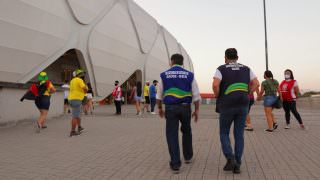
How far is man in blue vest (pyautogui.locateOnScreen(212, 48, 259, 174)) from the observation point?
14.3ft

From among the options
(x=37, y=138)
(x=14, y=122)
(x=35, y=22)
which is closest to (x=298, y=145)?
(x=37, y=138)

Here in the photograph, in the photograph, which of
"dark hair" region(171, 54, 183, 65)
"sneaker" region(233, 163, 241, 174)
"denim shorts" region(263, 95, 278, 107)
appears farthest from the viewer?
"denim shorts" region(263, 95, 278, 107)

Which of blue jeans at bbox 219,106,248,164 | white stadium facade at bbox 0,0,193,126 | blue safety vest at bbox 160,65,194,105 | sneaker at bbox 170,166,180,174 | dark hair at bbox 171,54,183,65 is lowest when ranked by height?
sneaker at bbox 170,166,180,174

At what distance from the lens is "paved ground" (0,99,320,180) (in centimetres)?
425

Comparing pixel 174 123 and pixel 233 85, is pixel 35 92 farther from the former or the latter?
pixel 233 85

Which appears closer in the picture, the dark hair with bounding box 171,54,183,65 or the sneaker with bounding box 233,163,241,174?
the sneaker with bounding box 233,163,241,174

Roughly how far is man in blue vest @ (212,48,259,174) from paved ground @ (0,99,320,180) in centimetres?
30

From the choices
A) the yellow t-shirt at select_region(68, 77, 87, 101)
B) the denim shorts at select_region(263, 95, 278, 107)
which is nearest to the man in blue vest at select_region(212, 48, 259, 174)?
the yellow t-shirt at select_region(68, 77, 87, 101)

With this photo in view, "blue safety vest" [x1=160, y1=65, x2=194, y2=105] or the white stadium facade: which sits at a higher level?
the white stadium facade

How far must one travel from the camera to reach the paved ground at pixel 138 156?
4.25m

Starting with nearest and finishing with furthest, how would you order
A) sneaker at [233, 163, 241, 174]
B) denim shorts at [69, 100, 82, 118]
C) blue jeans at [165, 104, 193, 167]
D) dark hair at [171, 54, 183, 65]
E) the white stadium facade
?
1. sneaker at [233, 163, 241, 174]
2. blue jeans at [165, 104, 193, 167]
3. dark hair at [171, 54, 183, 65]
4. denim shorts at [69, 100, 82, 118]
5. the white stadium facade

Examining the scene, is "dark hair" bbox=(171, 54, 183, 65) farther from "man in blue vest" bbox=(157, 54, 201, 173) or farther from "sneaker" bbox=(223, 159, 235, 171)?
"sneaker" bbox=(223, 159, 235, 171)

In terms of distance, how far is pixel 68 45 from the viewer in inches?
869

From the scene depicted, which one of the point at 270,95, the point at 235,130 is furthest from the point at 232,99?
the point at 270,95
